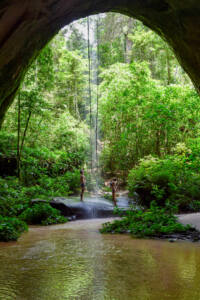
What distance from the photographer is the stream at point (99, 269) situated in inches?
107

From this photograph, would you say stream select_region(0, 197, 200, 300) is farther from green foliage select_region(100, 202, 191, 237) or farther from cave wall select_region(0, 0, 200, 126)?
cave wall select_region(0, 0, 200, 126)

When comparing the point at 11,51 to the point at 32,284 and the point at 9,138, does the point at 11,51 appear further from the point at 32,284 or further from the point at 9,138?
the point at 9,138

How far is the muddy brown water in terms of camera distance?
273 cm

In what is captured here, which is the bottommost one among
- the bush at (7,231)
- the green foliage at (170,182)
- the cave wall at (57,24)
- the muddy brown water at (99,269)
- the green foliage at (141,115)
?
the muddy brown water at (99,269)

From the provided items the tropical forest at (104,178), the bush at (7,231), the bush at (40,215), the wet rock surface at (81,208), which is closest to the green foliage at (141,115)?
the tropical forest at (104,178)

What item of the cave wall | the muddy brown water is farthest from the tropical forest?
the cave wall

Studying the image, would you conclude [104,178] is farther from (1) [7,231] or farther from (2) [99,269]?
(2) [99,269]

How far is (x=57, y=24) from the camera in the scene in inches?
130

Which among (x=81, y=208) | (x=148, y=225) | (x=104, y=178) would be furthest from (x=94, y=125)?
(x=148, y=225)

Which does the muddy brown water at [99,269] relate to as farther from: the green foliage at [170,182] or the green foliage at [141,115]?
the green foliage at [141,115]

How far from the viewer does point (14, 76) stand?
2.93 meters

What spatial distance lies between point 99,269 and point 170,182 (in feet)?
23.7

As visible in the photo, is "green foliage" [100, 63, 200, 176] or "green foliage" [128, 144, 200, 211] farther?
"green foliage" [100, 63, 200, 176]

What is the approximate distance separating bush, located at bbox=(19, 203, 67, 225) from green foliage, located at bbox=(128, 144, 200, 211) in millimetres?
3429
